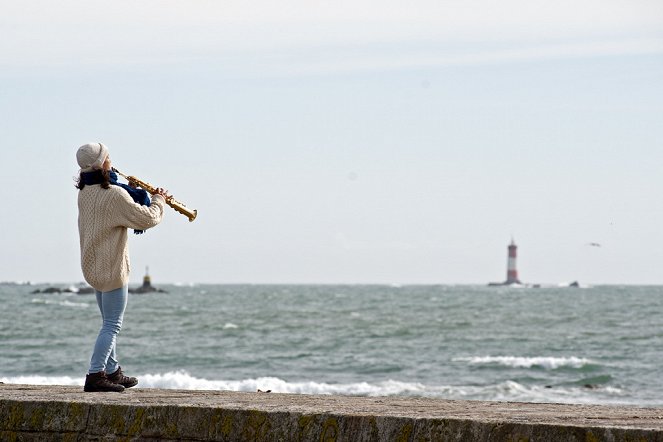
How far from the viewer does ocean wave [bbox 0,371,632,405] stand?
23500 mm

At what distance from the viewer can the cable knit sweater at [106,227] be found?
6477 mm

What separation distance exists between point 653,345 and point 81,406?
112 ft

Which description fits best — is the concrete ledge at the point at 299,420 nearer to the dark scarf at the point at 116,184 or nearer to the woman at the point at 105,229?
the woman at the point at 105,229

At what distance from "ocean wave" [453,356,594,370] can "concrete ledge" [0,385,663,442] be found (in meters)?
25.5

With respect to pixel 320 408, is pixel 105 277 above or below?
above

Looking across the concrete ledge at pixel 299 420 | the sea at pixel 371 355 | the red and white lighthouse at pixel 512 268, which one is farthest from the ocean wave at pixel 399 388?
the red and white lighthouse at pixel 512 268

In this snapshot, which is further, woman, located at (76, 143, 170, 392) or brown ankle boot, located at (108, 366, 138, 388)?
brown ankle boot, located at (108, 366, 138, 388)

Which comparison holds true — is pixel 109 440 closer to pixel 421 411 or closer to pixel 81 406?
pixel 81 406

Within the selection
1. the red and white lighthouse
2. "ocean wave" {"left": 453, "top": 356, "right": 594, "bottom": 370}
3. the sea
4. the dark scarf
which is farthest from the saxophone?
the red and white lighthouse

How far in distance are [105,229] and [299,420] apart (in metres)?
1.90

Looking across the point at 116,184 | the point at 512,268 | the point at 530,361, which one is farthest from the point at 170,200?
the point at 512,268

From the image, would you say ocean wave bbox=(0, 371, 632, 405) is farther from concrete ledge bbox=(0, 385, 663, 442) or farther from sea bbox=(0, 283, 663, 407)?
concrete ledge bbox=(0, 385, 663, 442)

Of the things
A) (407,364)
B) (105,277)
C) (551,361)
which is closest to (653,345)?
(551,361)

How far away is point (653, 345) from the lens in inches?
1480
